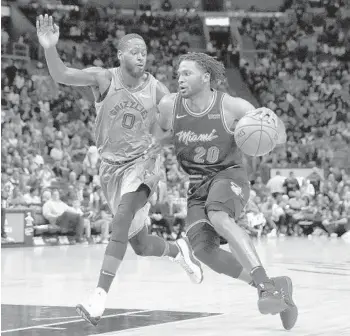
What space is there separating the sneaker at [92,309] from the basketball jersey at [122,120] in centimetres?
135

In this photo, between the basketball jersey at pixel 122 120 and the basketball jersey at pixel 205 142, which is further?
the basketball jersey at pixel 122 120

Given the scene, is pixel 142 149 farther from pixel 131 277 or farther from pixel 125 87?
pixel 131 277

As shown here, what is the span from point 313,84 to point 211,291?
2167 cm

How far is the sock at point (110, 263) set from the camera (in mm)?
6766

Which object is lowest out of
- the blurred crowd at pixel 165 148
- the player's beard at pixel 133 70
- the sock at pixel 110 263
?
the blurred crowd at pixel 165 148

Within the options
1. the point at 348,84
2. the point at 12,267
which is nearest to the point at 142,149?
the point at 12,267

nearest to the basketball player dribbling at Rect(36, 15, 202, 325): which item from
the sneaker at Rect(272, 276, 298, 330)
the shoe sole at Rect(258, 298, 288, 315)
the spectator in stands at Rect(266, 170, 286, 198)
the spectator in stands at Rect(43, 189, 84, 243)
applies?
the sneaker at Rect(272, 276, 298, 330)

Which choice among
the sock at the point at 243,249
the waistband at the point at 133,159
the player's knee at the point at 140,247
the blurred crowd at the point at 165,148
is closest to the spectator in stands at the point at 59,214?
the blurred crowd at the point at 165,148

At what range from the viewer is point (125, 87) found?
296 inches

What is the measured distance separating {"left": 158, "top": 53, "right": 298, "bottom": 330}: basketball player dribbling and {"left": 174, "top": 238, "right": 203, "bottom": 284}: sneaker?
0.99 meters

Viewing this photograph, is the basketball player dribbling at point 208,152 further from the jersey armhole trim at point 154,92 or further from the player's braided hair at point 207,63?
the jersey armhole trim at point 154,92

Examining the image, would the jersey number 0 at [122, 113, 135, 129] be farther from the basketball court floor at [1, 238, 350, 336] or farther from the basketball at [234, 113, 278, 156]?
the basketball court floor at [1, 238, 350, 336]

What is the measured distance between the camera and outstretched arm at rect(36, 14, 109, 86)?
674 cm

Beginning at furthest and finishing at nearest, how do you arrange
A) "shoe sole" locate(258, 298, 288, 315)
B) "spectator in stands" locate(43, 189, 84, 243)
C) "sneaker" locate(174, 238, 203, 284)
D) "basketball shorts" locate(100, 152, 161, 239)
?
"spectator in stands" locate(43, 189, 84, 243), "sneaker" locate(174, 238, 203, 284), "basketball shorts" locate(100, 152, 161, 239), "shoe sole" locate(258, 298, 288, 315)
